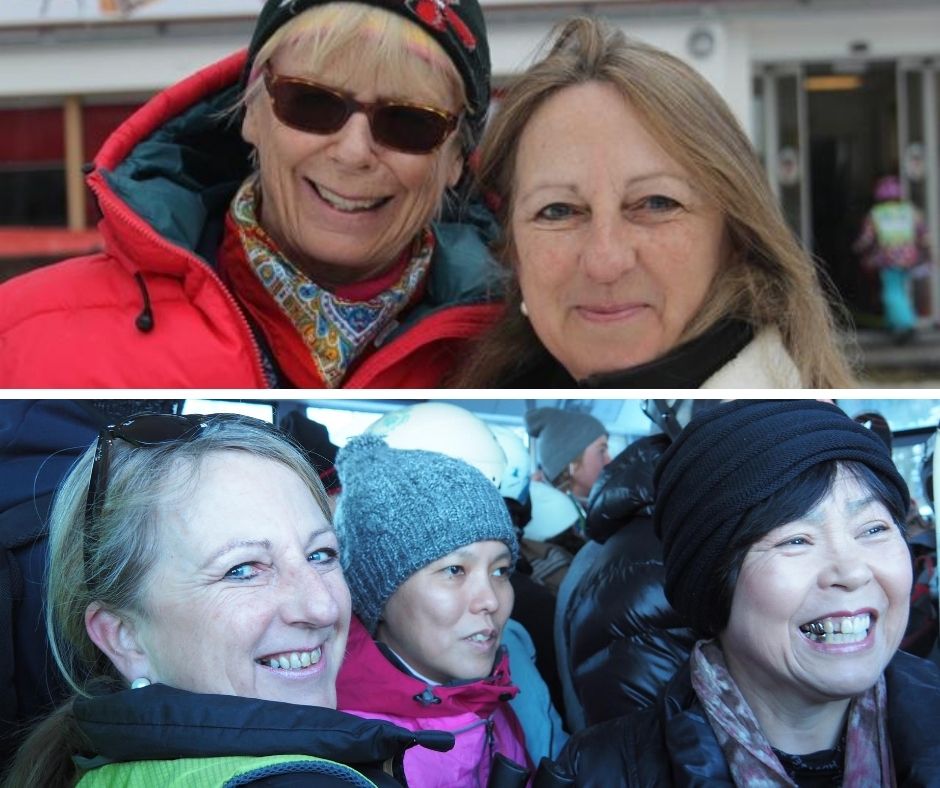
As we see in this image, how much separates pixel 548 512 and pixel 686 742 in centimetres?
36

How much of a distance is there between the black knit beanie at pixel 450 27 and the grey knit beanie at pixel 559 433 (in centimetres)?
60

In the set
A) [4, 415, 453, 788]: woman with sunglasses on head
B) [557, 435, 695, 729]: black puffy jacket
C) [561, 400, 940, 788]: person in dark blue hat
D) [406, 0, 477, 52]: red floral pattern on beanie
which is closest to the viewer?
[4, 415, 453, 788]: woman with sunglasses on head

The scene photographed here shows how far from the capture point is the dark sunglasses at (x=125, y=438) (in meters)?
1.44

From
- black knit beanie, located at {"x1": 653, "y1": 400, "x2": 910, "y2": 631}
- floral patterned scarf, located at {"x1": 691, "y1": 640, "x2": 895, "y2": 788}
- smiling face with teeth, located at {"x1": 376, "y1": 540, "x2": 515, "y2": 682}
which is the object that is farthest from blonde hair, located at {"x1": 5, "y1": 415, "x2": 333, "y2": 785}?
floral patterned scarf, located at {"x1": 691, "y1": 640, "x2": 895, "y2": 788}

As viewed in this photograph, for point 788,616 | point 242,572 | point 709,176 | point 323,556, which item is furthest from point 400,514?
point 709,176

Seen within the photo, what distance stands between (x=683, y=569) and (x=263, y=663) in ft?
1.70

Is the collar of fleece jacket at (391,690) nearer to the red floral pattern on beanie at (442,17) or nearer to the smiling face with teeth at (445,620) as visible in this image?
the smiling face with teeth at (445,620)

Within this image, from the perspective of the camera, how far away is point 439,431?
1583mm

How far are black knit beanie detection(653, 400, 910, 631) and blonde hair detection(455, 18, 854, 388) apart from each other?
0.36 meters

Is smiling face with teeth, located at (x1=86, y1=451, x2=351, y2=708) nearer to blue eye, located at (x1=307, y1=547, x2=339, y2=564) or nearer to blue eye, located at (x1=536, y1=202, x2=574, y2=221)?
blue eye, located at (x1=307, y1=547, x2=339, y2=564)

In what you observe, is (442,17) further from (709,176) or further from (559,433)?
(559,433)

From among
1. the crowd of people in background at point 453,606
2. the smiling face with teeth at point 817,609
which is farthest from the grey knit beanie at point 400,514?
the smiling face with teeth at point 817,609

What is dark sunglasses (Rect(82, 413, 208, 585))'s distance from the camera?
4.72 ft

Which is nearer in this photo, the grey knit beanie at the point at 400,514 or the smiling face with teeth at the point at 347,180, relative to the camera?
the grey knit beanie at the point at 400,514
